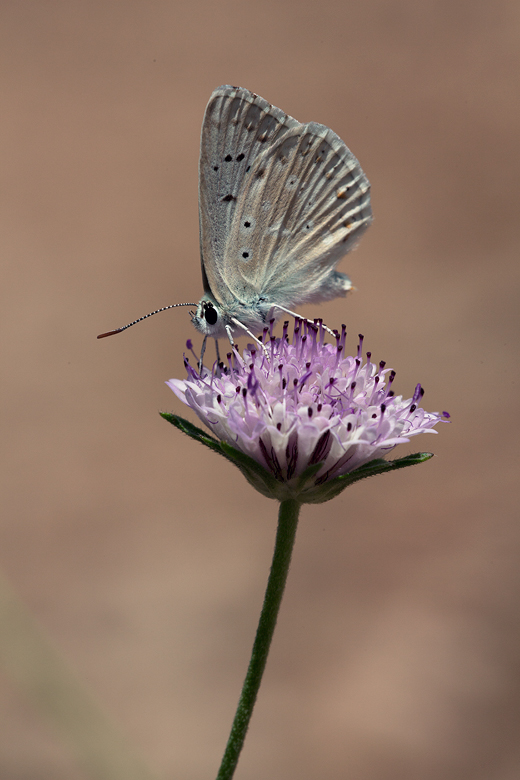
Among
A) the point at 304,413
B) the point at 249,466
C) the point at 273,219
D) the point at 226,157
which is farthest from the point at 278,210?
the point at 249,466

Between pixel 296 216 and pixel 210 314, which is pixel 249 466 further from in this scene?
pixel 296 216

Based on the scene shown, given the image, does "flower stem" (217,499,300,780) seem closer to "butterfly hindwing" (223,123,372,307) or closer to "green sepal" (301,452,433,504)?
"green sepal" (301,452,433,504)

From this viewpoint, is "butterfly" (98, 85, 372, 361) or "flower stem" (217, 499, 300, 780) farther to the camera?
"butterfly" (98, 85, 372, 361)

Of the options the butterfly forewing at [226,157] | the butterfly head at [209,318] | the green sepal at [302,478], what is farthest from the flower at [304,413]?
the butterfly forewing at [226,157]

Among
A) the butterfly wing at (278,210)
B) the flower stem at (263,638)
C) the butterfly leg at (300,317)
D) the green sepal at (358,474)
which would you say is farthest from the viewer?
the butterfly wing at (278,210)

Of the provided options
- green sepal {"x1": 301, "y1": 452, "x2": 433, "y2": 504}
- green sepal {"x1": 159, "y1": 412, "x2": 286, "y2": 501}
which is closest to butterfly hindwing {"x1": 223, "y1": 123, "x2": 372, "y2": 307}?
green sepal {"x1": 159, "y1": 412, "x2": 286, "y2": 501}

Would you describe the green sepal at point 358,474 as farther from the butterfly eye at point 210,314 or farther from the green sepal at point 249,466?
the butterfly eye at point 210,314

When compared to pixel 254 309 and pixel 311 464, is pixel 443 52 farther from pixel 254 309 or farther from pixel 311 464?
pixel 311 464
